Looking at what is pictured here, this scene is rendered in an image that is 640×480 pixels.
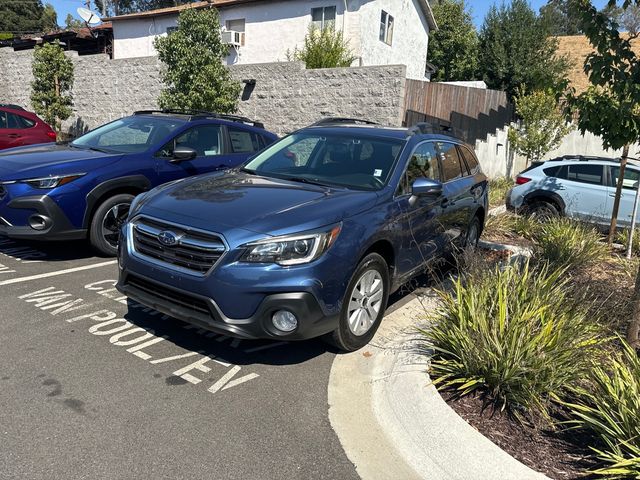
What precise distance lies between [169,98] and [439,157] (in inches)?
388

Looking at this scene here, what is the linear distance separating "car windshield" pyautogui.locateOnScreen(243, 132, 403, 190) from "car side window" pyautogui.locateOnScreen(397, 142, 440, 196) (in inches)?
6.5

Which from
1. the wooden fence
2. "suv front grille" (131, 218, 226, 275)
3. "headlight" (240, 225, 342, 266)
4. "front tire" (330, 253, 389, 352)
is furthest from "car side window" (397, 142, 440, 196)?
the wooden fence

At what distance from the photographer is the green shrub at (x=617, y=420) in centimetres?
263

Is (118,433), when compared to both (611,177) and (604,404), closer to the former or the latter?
(604,404)

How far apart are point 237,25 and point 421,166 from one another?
18.6 meters

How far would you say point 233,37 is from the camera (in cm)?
2045

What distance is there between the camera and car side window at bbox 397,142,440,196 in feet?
15.3

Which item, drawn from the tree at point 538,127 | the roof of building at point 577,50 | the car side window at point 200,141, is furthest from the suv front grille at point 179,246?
the roof of building at point 577,50

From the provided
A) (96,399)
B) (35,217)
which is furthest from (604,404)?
(35,217)

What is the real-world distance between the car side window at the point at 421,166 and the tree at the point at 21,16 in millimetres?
69475

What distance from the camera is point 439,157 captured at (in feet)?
18.1

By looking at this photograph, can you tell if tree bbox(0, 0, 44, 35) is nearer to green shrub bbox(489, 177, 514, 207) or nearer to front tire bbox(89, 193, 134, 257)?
green shrub bbox(489, 177, 514, 207)

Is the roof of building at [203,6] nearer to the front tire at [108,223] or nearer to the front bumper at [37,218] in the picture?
the front tire at [108,223]

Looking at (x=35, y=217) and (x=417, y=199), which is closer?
(x=417, y=199)
